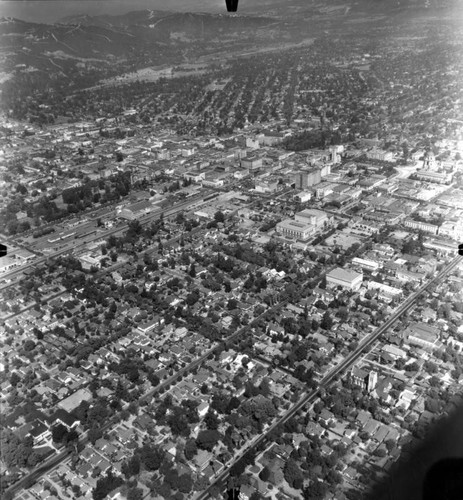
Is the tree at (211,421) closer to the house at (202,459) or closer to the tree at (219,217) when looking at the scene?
the house at (202,459)

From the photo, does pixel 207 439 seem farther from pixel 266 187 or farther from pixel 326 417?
pixel 266 187

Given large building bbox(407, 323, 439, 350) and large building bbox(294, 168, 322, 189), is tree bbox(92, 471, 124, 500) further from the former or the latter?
large building bbox(294, 168, 322, 189)

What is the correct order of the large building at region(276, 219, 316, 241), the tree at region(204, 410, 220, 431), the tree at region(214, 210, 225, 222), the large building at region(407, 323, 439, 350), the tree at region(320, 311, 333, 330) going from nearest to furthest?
the tree at region(204, 410, 220, 431) < the large building at region(407, 323, 439, 350) < the tree at region(320, 311, 333, 330) < the large building at region(276, 219, 316, 241) < the tree at region(214, 210, 225, 222)

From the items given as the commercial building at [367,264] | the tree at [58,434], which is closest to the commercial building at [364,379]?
the commercial building at [367,264]

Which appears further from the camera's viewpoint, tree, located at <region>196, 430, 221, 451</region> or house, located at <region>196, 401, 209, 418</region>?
house, located at <region>196, 401, 209, 418</region>

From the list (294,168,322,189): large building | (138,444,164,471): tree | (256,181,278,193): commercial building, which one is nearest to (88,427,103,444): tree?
(138,444,164,471): tree

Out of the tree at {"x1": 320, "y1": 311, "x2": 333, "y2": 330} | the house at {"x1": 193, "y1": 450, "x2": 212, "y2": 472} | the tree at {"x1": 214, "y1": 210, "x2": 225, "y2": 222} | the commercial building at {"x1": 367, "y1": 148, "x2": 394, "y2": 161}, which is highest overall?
the house at {"x1": 193, "y1": 450, "x2": 212, "y2": 472}

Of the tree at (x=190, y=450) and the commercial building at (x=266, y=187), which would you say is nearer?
the tree at (x=190, y=450)
